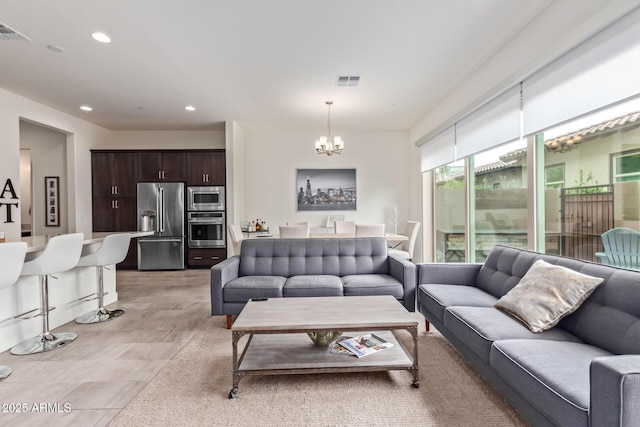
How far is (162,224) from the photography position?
6.14 meters

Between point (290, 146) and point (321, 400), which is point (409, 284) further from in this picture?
point (290, 146)

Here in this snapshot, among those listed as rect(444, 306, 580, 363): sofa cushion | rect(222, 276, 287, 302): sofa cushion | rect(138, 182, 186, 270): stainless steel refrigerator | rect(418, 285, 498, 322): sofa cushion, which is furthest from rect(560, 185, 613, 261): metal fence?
rect(138, 182, 186, 270): stainless steel refrigerator

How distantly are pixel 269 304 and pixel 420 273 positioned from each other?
148 cm

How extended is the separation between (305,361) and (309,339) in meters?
0.34

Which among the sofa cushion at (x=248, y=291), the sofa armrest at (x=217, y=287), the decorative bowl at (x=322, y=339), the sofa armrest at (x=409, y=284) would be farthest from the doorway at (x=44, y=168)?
the sofa armrest at (x=409, y=284)

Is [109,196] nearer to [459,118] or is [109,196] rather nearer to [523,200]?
[459,118]

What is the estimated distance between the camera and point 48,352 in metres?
2.62

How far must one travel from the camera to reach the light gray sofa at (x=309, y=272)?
3.01m

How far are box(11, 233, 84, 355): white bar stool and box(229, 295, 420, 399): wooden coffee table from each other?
1739mm

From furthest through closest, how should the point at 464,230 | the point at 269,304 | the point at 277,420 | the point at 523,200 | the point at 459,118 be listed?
the point at 464,230
the point at 459,118
the point at 523,200
the point at 269,304
the point at 277,420

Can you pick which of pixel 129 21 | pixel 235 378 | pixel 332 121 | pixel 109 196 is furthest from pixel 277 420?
pixel 109 196

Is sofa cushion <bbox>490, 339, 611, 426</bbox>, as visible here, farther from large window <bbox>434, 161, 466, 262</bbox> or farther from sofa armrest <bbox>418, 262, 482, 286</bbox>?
large window <bbox>434, 161, 466, 262</bbox>

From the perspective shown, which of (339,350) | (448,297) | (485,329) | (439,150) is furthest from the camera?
(439,150)

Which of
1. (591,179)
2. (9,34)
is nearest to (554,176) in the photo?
(591,179)
